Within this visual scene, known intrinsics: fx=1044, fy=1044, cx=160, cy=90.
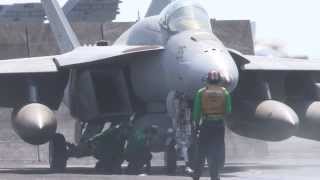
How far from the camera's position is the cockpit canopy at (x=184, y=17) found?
18.8 meters

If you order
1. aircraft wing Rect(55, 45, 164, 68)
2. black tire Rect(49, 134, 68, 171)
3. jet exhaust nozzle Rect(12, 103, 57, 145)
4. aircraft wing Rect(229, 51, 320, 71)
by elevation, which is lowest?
black tire Rect(49, 134, 68, 171)

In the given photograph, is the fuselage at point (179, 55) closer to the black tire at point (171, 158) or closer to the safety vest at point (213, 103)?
the black tire at point (171, 158)

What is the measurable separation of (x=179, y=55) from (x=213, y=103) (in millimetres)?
4018

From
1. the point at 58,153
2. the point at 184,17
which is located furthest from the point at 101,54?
the point at 58,153

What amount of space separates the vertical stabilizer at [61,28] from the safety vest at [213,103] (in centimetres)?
1015

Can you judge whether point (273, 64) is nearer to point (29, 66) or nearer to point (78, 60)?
point (78, 60)

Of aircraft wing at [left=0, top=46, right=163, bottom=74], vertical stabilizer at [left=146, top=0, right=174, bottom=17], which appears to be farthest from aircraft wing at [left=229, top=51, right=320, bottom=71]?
vertical stabilizer at [left=146, top=0, right=174, bottom=17]

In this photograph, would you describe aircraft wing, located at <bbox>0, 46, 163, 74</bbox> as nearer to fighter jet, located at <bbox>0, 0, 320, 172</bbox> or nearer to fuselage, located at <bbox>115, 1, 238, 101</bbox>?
fighter jet, located at <bbox>0, 0, 320, 172</bbox>

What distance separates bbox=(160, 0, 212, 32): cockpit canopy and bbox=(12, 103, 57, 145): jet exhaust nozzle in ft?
8.98

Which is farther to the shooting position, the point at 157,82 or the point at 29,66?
the point at 29,66

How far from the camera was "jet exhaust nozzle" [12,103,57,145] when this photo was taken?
18.9 meters

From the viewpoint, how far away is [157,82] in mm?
19266

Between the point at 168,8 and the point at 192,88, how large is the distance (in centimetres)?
238

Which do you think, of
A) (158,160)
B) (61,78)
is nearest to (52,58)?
(61,78)
